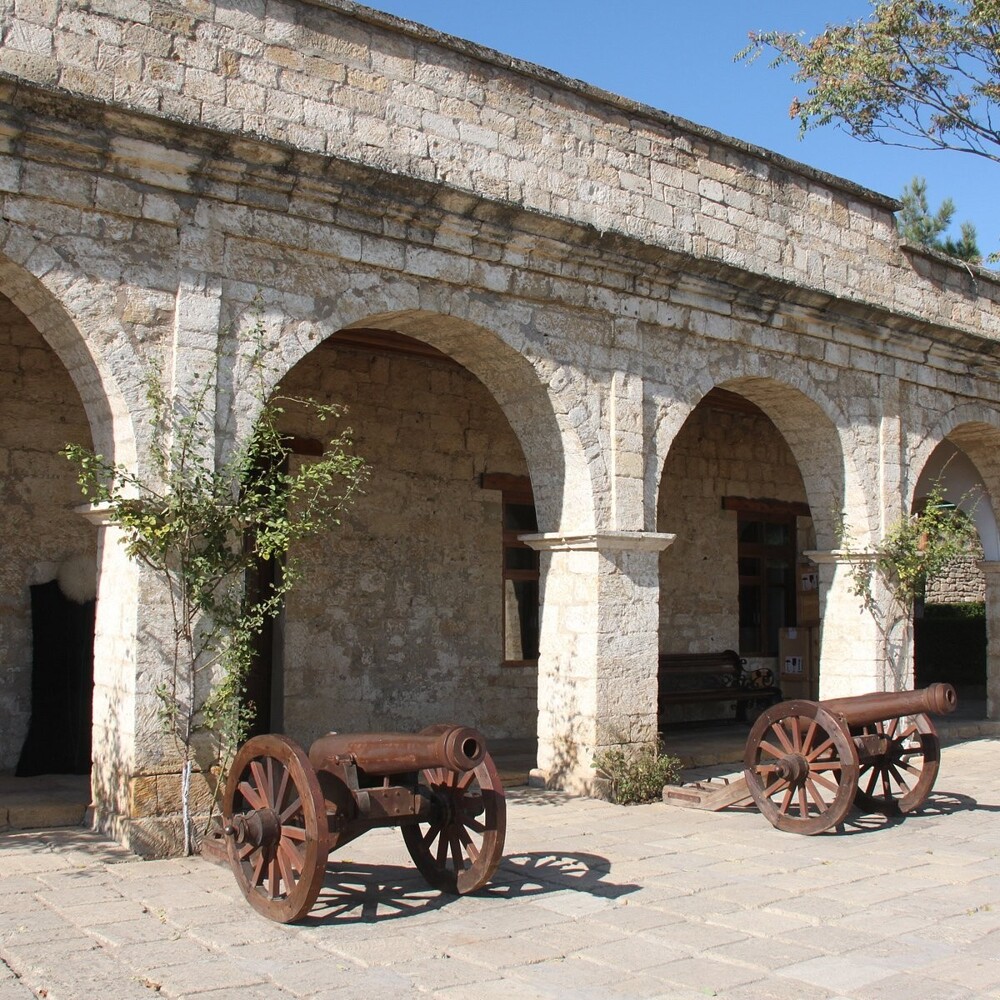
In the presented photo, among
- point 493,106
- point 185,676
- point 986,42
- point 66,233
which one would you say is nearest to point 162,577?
point 185,676

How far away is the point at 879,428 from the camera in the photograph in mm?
9359

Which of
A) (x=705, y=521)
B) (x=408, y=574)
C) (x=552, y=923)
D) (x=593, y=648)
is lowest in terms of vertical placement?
(x=552, y=923)

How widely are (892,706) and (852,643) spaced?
9.30ft

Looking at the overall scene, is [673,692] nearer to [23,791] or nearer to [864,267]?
[864,267]

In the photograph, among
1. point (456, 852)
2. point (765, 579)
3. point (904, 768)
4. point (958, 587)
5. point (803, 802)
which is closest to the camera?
point (456, 852)

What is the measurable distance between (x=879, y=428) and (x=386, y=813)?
6353 millimetres

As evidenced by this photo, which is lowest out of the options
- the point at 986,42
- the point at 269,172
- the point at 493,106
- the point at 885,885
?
the point at 885,885

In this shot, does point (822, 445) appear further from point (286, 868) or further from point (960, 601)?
point (960, 601)

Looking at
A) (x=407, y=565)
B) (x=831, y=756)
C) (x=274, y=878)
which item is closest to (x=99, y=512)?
(x=274, y=878)

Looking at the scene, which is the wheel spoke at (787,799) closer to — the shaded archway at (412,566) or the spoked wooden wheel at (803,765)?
the spoked wooden wheel at (803,765)

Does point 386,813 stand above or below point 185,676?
below

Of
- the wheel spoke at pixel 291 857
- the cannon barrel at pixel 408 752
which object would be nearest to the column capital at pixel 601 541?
the cannon barrel at pixel 408 752

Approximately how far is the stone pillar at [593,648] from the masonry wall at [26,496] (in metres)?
3.03

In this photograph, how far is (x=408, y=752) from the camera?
176 inches
